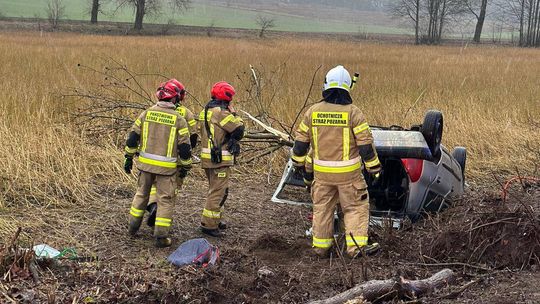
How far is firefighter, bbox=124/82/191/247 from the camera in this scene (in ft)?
15.2

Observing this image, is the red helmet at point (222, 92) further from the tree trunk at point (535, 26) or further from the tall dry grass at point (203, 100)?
the tree trunk at point (535, 26)

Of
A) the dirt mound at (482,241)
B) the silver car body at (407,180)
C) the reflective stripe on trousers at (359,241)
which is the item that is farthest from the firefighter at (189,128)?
the dirt mound at (482,241)

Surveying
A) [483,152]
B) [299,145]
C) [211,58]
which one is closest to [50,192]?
[299,145]

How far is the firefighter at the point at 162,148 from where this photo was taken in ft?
15.2

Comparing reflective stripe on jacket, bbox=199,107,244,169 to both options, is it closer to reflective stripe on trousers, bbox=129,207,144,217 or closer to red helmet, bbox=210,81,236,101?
red helmet, bbox=210,81,236,101

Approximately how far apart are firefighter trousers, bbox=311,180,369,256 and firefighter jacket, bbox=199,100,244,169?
0.83 m

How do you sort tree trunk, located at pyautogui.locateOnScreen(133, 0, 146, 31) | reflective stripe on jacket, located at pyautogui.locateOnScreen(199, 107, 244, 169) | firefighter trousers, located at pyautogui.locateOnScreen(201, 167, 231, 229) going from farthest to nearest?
1. tree trunk, located at pyautogui.locateOnScreen(133, 0, 146, 31)
2. firefighter trousers, located at pyautogui.locateOnScreen(201, 167, 231, 229)
3. reflective stripe on jacket, located at pyautogui.locateOnScreen(199, 107, 244, 169)

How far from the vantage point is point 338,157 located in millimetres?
4445

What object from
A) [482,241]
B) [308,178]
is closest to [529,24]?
[308,178]

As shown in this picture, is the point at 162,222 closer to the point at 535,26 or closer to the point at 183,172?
the point at 183,172

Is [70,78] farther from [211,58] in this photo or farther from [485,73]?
[485,73]

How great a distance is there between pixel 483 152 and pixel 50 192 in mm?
5567

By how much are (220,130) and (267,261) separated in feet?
4.05

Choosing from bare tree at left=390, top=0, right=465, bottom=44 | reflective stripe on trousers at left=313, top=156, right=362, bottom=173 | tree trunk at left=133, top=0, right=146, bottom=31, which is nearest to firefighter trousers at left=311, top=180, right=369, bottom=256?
reflective stripe on trousers at left=313, top=156, right=362, bottom=173
